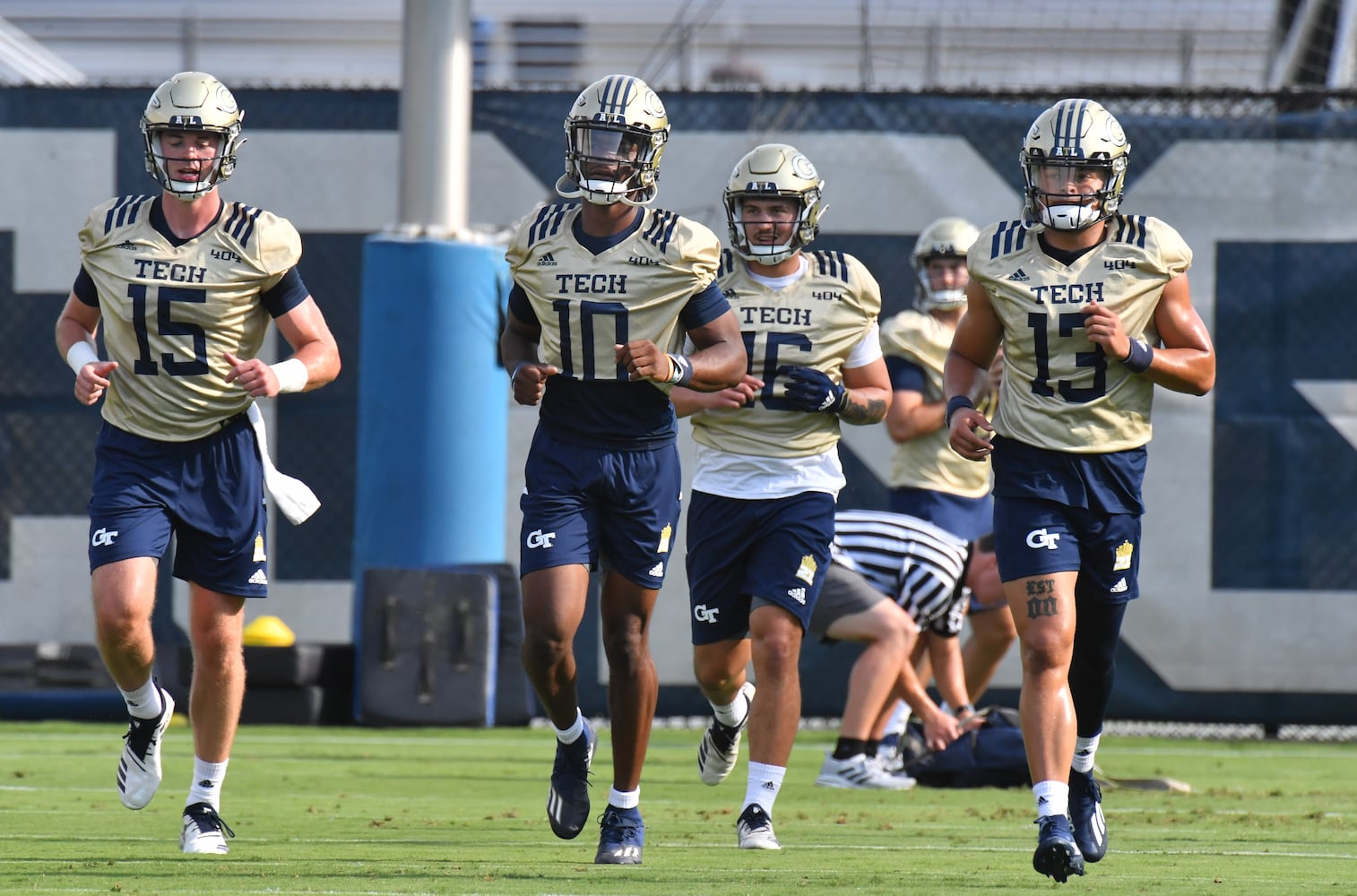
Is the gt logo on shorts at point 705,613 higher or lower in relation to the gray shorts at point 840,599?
higher

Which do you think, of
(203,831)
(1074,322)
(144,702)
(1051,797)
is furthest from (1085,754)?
(144,702)

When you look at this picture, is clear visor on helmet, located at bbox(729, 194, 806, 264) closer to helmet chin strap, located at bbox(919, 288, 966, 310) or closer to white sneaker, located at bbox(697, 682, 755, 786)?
white sneaker, located at bbox(697, 682, 755, 786)

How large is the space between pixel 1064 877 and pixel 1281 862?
1.01 meters

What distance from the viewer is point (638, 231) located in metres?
5.55

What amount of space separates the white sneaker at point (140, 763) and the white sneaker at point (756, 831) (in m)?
1.77

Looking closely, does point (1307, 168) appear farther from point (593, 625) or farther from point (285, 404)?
point (285, 404)

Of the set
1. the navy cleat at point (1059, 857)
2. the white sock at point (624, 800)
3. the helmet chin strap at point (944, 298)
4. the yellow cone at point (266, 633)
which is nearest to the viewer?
the navy cleat at point (1059, 857)

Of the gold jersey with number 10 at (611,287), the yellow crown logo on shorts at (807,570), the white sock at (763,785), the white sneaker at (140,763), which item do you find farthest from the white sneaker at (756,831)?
the white sneaker at (140,763)

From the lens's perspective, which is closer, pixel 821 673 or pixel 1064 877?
pixel 1064 877

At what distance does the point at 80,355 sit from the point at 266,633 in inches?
183

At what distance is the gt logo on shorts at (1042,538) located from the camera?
5.20 meters

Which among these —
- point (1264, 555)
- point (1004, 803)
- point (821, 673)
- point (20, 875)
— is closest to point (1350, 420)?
point (1264, 555)

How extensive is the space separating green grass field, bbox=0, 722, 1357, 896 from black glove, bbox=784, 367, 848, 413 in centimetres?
140

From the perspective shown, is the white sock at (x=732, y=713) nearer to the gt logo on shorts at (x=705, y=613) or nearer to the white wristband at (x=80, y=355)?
the gt logo on shorts at (x=705, y=613)
